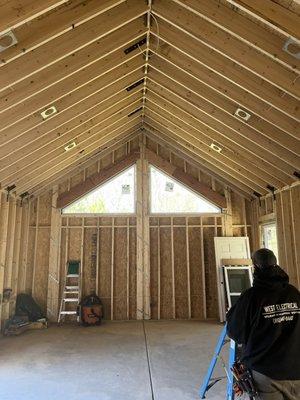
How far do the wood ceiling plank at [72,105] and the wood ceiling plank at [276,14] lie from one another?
2473 mm

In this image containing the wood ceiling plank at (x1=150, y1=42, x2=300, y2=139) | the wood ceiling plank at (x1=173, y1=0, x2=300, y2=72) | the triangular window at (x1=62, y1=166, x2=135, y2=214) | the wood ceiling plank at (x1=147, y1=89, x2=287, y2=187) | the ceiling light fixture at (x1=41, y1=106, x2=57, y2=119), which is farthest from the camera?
the triangular window at (x1=62, y1=166, x2=135, y2=214)

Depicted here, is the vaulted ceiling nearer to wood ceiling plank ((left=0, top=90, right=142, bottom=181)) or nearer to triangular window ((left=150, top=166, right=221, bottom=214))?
wood ceiling plank ((left=0, top=90, right=142, bottom=181))

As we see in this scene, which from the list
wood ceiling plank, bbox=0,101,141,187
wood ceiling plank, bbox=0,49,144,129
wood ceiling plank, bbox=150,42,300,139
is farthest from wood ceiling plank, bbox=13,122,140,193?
wood ceiling plank, bbox=150,42,300,139

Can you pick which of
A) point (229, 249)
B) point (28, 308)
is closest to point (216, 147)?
point (229, 249)

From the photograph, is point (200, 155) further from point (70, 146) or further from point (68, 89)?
point (68, 89)

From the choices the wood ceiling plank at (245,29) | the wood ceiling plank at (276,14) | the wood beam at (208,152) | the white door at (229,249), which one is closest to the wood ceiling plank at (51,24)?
the wood ceiling plank at (245,29)

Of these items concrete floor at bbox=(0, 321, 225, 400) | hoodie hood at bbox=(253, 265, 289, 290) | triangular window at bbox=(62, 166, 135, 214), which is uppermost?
triangular window at bbox=(62, 166, 135, 214)

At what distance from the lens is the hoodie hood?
1.99 m

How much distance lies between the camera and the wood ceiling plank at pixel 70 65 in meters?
4.14

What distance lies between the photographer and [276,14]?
127 inches

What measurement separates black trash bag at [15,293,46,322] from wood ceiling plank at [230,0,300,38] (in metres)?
7.18

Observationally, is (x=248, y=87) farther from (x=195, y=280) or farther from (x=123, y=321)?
(x=123, y=321)

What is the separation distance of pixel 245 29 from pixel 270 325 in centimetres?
324

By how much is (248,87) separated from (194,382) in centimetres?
393
